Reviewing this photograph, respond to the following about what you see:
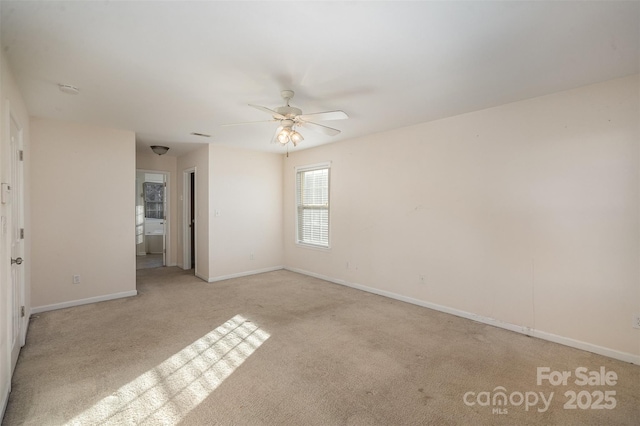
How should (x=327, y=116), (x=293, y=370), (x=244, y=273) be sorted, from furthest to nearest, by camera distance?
(x=244, y=273), (x=327, y=116), (x=293, y=370)

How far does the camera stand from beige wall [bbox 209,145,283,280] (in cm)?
524

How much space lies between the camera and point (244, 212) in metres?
5.62

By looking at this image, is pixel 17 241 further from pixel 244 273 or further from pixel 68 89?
pixel 244 273

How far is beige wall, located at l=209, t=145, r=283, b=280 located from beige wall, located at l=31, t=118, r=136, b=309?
1.28m

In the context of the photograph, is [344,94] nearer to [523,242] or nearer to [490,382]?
[523,242]

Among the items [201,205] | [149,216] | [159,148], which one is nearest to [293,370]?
[201,205]

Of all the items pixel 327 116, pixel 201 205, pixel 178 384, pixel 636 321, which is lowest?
pixel 178 384

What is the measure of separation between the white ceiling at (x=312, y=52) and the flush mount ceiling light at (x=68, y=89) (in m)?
0.06

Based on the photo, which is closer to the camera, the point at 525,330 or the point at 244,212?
the point at 525,330

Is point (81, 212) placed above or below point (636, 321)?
above

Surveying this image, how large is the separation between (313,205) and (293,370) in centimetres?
351

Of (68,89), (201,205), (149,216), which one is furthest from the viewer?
(149,216)

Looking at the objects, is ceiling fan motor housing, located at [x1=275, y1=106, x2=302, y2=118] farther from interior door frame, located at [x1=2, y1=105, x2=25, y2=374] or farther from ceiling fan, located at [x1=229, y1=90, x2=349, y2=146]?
interior door frame, located at [x1=2, y1=105, x2=25, y2=374]

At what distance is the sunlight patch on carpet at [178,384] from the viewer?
6.12 ft
